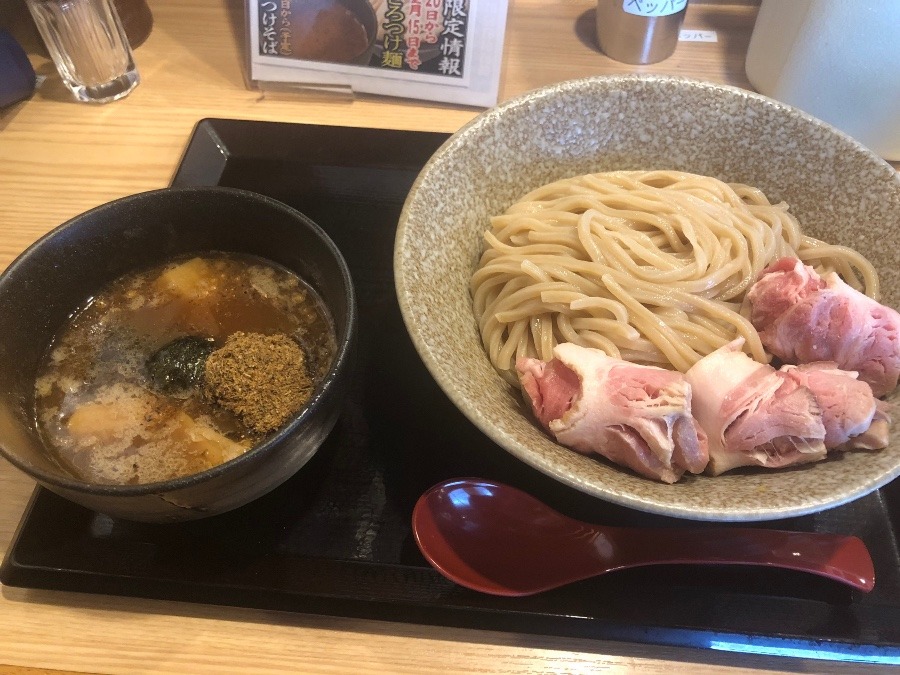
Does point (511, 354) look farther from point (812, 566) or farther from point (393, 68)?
point (393, 68)

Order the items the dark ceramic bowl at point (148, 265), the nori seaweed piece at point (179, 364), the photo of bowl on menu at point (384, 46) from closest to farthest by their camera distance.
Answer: the dark ceramic bowl at point (148, 265)
the nori seaweed piece at point (179, 364)
the photo of bowl on menu at point (384, 46)

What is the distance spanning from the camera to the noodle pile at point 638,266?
140cm

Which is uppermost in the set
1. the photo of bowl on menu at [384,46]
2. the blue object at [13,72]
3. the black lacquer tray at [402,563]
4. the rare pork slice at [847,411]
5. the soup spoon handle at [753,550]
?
the photo of bowl on menu at [384,46]

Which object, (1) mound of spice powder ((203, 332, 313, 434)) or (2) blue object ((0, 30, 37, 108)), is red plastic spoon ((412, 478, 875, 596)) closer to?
(1) mound of spice powder ((203, 332, 313, 434))

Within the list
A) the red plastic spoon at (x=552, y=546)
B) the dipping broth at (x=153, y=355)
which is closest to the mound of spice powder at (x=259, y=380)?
the dipping broth at (x=153, y=355)

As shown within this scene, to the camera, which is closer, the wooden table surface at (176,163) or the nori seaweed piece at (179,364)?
the wooden table surface at (176,163)

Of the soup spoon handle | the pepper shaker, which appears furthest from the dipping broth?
the pepper shaker

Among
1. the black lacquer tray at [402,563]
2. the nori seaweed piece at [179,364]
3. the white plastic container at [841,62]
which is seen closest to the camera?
the black lacquer tray at [402,563]

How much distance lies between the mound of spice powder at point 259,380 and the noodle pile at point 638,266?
444mm

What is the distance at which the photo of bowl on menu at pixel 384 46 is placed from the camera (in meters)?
1.96

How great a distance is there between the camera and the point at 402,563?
1.23m

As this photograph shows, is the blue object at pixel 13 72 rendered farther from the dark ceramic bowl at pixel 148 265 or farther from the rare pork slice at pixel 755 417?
the rare pork slice at pixel 755 417

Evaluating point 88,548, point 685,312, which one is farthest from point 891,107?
point 88,548

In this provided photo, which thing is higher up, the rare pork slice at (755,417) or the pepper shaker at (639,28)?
the pepper shaker at (639,28)
